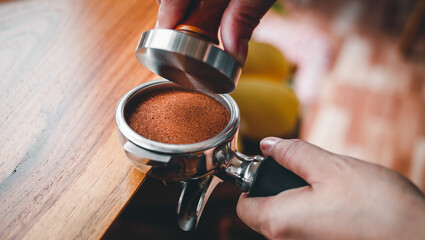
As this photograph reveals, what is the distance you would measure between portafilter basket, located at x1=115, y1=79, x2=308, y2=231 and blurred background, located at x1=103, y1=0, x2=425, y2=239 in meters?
0.06

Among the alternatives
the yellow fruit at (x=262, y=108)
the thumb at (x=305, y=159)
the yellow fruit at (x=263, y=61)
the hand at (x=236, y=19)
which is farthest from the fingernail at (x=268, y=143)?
the yellow fruit at (x=263, y=61)

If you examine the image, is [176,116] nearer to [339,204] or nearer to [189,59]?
[189,59]

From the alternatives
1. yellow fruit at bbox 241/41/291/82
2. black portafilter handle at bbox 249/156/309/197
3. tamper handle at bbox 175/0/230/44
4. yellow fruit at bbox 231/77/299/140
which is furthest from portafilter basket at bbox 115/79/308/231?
yellow fruit at bbox 241/41/291/82

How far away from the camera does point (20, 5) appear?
2.46 ft

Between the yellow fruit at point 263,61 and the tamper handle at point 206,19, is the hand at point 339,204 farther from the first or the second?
the yellow fruit at point 263,61

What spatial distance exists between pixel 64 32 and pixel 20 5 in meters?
0.17

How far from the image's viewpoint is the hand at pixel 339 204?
359mm

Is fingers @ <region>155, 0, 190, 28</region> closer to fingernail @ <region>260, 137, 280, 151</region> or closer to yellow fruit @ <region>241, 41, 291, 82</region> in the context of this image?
fingernail @ <region>260, 137, 280, 151</region>

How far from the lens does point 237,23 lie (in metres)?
0.41

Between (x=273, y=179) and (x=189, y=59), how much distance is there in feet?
0.62

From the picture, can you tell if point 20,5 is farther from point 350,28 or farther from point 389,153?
point 350,28

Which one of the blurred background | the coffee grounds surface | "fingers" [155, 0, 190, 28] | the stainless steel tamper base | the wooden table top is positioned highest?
"fingers" [155, 0, 190, 28]

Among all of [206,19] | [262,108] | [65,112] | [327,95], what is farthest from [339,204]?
[327,95]

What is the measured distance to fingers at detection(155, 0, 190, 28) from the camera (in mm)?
432
